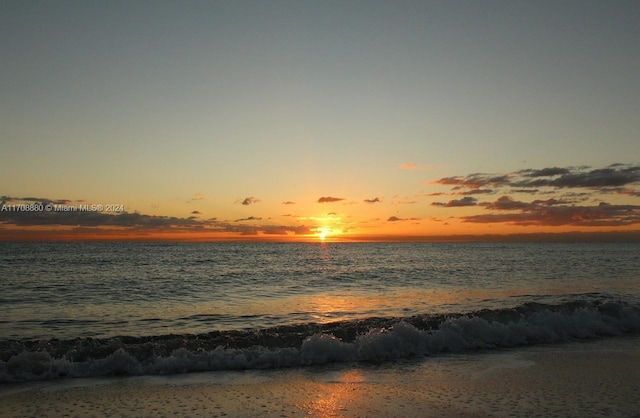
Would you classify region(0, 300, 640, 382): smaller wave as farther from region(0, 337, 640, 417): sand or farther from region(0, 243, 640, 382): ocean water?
region(0, 337, 640, 417): sand

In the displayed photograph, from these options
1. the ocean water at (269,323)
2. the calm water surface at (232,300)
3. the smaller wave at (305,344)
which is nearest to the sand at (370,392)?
the smaller wave at (305,344)

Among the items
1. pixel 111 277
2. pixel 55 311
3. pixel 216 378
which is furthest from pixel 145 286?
pixel 216 378

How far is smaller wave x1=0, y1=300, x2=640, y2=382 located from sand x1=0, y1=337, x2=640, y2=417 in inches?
26.8

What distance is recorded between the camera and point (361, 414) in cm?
834

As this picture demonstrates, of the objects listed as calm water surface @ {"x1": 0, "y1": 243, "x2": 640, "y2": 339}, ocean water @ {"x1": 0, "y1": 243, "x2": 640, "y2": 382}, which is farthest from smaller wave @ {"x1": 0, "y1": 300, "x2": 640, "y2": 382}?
calm water surface @ {"x1": 0, "y1": 243, "x2": 640, "y2": 339}

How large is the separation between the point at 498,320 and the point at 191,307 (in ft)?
48.8

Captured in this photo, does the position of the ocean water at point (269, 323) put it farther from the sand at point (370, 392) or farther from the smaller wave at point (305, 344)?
the sand at point (370, 392)

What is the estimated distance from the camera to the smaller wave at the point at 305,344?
12031 mm

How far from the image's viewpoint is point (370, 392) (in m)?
9.84

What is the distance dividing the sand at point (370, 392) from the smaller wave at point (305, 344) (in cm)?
68

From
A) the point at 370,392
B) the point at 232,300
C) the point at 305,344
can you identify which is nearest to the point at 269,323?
the point at 305,344

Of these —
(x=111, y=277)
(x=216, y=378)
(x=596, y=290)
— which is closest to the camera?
(x=216, y=378)

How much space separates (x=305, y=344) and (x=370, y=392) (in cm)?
389

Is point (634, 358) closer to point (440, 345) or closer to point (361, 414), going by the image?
point (440, 345)
